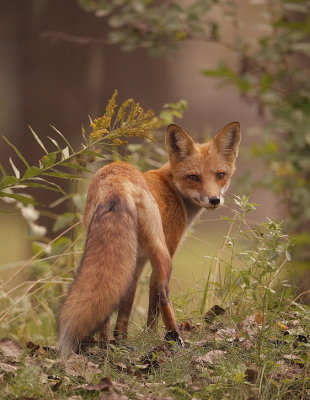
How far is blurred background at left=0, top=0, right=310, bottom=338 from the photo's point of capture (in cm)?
341

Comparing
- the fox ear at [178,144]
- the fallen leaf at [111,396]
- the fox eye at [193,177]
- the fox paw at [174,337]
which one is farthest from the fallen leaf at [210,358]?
the fox ear at [178,144]

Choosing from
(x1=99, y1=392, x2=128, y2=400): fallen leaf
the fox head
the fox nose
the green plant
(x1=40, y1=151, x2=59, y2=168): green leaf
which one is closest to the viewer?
(x1=99, y1=392, x2=128, y2=400): fallen leaf

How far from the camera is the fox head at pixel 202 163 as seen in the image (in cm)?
390

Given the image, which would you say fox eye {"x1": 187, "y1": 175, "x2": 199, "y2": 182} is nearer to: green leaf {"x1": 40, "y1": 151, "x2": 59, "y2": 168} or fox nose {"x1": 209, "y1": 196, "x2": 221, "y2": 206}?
fox nose {"x1": 209, "y1": 196, "x2": 221, "y2": 206}

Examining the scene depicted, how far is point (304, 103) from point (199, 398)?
1.43 meters

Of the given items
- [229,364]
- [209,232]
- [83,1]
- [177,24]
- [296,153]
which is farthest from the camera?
[209,232]

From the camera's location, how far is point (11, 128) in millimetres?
7203

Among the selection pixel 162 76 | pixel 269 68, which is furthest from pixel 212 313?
pixel 162 76

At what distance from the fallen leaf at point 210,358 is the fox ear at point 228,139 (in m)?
1.55

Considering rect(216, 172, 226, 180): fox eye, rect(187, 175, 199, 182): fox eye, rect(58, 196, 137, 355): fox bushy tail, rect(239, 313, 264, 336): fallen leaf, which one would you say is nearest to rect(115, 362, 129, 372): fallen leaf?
rect(58, 196, 137, 355): fox bushy tail

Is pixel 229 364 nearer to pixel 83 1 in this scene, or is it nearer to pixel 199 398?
pixel 199 398

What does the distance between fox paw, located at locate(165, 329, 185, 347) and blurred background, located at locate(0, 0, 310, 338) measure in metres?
0.63

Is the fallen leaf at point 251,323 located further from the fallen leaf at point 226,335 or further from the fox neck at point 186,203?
the fox neck at point 186,203

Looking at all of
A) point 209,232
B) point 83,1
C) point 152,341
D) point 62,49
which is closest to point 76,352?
point 152,341
